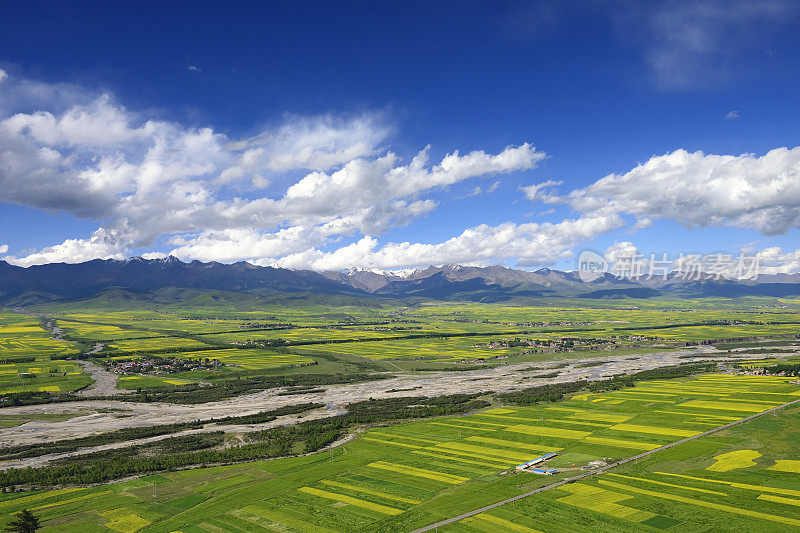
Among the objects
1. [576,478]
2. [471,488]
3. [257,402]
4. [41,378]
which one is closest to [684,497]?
[576,478]

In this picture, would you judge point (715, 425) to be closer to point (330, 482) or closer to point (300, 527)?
point (330, 482)

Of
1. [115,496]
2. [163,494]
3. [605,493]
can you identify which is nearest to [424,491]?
[605,493]

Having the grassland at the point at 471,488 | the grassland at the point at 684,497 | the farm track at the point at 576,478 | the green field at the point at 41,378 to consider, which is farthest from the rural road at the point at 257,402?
the grassland at the point at 684,497

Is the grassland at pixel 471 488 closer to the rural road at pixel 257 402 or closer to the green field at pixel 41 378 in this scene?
the rural road at pixel 257 402

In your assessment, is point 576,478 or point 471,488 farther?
point 576,478

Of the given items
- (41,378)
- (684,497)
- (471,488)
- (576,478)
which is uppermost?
(684,497)

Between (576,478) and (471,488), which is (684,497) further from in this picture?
(471,488)

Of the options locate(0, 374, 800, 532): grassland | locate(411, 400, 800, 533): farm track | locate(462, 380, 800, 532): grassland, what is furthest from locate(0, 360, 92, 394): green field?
locate(462, 380, 800, 532): grassland
